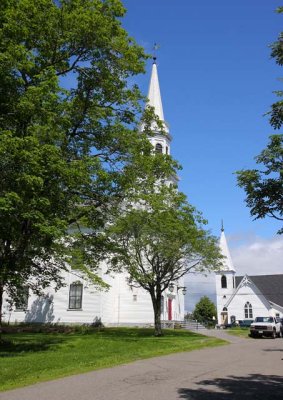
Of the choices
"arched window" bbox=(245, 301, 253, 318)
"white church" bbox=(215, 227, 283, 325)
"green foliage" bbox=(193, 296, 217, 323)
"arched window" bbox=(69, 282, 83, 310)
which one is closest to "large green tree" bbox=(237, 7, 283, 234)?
"arched window" bbox=(69, 282, 83, 310)

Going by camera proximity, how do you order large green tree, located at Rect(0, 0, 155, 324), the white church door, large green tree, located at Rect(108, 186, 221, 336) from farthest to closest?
the white church door < large green tree, located at Rect(108, 186, 221, 336) < large green tree, located at Rect(0, 0, 155, 324)

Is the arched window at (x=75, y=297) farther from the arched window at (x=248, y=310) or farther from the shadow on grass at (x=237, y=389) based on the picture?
the arched window at (x=248, y=310)

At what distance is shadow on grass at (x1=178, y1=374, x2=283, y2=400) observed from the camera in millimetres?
8750

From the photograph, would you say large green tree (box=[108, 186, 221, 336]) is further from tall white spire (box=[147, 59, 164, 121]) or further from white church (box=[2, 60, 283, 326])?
tall white spire (box=[147, 59, 164, 121])

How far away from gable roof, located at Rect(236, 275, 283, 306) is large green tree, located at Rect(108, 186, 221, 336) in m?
Result: 46.1

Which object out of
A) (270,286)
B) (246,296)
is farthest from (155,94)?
(270,286)

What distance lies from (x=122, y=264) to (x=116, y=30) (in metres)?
16.5

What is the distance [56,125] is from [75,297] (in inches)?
1075

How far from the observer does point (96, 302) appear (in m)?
40.9

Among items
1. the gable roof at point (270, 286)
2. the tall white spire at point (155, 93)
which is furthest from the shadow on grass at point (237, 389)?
the gable roof at point (270, 286)

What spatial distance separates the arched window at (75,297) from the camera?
41.6 m

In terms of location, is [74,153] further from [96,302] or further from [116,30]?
[96,302]

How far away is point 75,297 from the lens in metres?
41.9

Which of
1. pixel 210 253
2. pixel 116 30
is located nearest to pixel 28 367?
pixel 116 30
